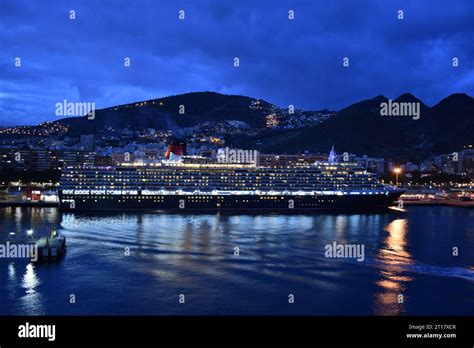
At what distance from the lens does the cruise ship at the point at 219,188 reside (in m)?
37.1

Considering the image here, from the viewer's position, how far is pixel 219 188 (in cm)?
3922

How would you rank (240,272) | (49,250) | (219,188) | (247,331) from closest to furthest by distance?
(247,331) < (240,272) < (49,250) < (219,188)

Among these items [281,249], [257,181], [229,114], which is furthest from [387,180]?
[229,114]

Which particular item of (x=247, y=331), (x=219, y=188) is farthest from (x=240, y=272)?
(x=219, y=188)

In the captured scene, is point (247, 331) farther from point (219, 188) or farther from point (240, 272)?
point (219, 188)

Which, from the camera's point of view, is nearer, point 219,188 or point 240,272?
point 240,272

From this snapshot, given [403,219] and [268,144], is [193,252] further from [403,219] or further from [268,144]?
[268,144]

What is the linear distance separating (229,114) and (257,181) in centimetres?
12203

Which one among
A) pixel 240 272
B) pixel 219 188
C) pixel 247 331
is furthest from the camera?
pixel 219 188

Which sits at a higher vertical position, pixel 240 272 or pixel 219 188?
pixel 219 188

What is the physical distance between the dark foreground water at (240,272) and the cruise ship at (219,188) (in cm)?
873

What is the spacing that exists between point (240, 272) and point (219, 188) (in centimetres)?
2241

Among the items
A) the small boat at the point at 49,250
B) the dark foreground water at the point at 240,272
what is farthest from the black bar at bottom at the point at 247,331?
the small boat at the point at 49,250

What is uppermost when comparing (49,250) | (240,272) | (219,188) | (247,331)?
A: (219,188)
